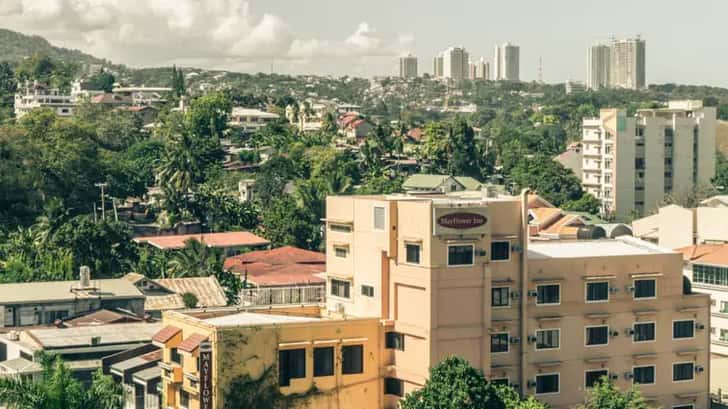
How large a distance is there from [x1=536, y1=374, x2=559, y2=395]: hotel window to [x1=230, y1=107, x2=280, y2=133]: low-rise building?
97.6m

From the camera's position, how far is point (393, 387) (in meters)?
37.1

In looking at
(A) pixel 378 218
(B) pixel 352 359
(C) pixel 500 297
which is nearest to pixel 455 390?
(B) pixel 352 359

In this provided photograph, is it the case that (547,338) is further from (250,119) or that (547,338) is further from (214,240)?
(250,119)

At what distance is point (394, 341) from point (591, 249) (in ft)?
23.4

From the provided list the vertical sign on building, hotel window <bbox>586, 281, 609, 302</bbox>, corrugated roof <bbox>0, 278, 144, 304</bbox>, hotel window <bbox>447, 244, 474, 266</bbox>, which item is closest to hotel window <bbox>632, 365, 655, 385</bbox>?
hotel window <bbox>586, 281, 609, 302</bbox>

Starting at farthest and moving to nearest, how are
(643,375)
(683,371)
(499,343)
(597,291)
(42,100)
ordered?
1. (42,100)
2. (683,371)
3. (643,375)
4. (597,291)
5. (499,343)

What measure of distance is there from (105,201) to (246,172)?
19546 mm

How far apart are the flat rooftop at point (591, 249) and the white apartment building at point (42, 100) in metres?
99.3

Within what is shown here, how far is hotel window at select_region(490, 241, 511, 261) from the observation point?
3703 cm

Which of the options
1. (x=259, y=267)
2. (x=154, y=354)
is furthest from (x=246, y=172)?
(x=154, y=354)

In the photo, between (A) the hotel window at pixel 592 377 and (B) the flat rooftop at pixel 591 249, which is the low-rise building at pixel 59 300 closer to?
(B) the flat rooftop at pixel 591 249

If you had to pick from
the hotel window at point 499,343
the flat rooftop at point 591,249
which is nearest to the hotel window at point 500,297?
the hotel window at point 499,343

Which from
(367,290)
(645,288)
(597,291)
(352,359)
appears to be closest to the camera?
(352,359)

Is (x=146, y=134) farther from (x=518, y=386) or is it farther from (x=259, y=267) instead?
(x=518, y=386)
